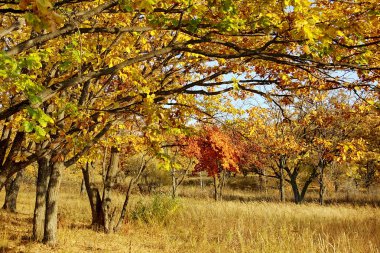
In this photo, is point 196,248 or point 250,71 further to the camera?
point 196,248

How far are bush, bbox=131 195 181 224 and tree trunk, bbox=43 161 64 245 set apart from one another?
13.1ft

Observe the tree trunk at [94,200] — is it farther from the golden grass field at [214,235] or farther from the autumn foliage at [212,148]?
the autumn foliage at [212,148]

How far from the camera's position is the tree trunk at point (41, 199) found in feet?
29.5

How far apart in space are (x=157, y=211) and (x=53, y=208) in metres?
4.64

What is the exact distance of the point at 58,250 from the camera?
25.8 feet

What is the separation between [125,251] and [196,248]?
1.72m

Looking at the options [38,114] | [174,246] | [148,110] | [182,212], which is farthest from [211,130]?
[38,114]

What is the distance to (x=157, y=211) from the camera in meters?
12.4

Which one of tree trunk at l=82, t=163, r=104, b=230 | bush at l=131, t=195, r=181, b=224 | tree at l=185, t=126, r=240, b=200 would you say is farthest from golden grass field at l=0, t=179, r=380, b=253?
tree at l=185, t=126, r=240, b=200

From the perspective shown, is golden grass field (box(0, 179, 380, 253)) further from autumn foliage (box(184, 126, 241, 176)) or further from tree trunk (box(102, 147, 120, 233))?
autumn foliage (box(184, 126, 241, 176))

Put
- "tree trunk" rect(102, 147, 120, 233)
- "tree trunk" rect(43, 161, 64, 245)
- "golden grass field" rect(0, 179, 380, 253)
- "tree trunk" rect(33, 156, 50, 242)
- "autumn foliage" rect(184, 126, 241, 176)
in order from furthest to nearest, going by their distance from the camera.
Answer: "autumn foliage" rect(184, 126, 241, 176), "tree trunk" rect(102, 147, 120, 233), "tree trunk" rect(33, 156, 50, 242), "tree trunk" rect(43, 161, 64, 245), "golden grass field" rect(0, 179, 380, 253)

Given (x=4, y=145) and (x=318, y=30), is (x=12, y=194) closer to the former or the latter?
(x=4, y=145)

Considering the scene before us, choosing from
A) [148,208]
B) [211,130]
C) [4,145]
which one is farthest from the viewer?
[211,130]

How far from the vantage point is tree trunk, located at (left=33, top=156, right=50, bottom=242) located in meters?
8.98
